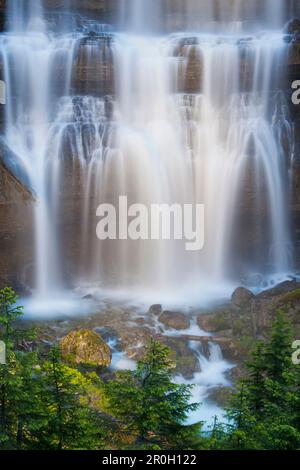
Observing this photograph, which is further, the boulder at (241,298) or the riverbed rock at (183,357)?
the boulder at (241,298)

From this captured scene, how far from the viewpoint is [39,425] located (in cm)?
796

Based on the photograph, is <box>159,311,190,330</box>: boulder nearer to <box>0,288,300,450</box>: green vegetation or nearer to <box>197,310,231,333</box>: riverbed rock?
<box>197,310,231,333</box>: riverbed rock

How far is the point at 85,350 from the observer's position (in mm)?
15547

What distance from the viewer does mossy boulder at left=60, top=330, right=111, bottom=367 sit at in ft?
50.4

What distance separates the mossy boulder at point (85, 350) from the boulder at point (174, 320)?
3318mm

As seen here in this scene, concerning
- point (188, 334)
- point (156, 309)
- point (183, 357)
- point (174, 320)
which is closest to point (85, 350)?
point (183, 357)

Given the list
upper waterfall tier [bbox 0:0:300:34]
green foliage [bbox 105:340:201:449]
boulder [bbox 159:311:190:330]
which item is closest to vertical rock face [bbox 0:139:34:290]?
boulder [bbox 159:311:190:330]

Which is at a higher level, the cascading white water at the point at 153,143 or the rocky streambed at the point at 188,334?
the cascading white water at the point at 153,143

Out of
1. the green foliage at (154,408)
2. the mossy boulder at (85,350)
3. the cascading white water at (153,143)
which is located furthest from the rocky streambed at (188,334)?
the green foliage at (154,408)

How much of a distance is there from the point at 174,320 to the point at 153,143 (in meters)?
8.77

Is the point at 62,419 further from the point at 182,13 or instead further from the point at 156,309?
the point at 182,13

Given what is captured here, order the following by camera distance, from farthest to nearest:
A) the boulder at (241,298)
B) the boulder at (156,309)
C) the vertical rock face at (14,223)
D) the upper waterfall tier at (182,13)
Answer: the upper waterfall tier at (182,13) < the vertical rock face at (14,223) < the boulder at (241,298) < the boulder at (156,309)

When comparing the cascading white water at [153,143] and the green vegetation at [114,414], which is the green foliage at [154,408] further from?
the cascading white water at [153,143]

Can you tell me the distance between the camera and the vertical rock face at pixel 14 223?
21.2 m
